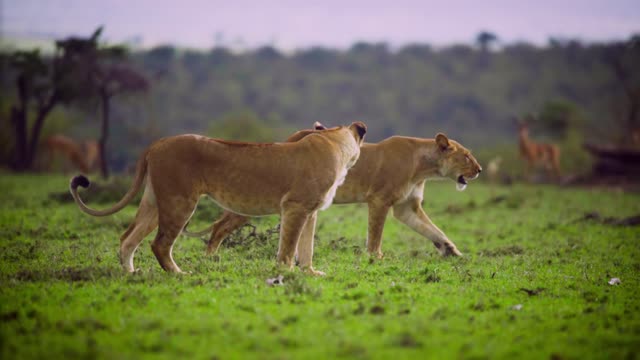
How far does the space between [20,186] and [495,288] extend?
18.4 m

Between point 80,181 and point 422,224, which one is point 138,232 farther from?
A: point 422,224

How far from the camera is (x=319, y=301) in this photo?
24.7 feet

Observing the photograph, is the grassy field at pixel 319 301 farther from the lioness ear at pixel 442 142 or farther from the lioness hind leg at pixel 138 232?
the lioness ear at pixel 442 142

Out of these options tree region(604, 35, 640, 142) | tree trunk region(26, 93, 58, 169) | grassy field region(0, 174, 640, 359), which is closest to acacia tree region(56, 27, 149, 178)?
tree trunk region(26, 93, 58, 169)

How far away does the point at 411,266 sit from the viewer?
992cm

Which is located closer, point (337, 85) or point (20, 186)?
point (20, 186)

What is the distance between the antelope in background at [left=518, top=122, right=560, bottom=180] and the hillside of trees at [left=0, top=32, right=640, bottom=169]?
1840 cm

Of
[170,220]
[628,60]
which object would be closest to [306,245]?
[170,220]

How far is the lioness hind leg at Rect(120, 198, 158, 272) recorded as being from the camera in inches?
338

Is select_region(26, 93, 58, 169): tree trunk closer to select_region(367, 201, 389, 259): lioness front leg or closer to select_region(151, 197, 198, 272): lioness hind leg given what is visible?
select_region(367, 201, 389, 259): lioness front leg

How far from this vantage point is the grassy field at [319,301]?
6.10m

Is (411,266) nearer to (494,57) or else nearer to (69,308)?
(69,308)

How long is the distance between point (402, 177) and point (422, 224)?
31.2 inches

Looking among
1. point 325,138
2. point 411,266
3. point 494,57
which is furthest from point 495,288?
point 494,57
